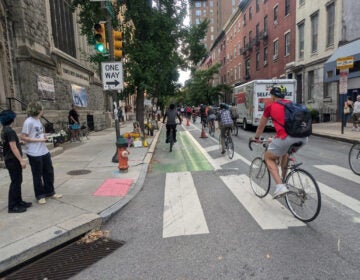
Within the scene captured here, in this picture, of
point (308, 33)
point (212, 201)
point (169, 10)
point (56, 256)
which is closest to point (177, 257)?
point (56, 256)

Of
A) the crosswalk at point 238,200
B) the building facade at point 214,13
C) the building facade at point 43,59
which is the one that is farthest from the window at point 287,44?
the building facade at point 214,13

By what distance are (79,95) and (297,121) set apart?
17621mm

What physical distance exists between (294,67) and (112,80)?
21728mm

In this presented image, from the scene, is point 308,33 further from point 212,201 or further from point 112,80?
point 212,201

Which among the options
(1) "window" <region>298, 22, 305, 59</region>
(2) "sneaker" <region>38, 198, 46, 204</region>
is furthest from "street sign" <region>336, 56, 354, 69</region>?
(2) "sneaker" <region>38, 198, 46, 204</region>

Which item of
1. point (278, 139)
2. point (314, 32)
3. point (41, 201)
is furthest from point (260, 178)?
point (314, 32)

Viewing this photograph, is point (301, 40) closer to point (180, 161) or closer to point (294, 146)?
point (180, 161)

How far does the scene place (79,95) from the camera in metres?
19.2

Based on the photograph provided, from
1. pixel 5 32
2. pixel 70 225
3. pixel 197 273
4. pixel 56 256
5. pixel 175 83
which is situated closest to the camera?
pixel 197 273

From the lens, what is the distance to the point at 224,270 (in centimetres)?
309

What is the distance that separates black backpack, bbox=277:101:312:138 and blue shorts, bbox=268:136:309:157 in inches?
5.8

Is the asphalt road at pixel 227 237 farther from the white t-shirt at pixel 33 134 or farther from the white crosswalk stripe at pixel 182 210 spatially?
the white t-shirt at pixel 33 134

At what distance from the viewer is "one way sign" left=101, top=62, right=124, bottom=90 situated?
805 cm

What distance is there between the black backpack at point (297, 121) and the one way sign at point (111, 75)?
5.28 m
